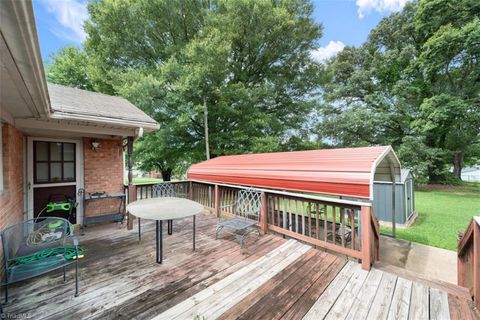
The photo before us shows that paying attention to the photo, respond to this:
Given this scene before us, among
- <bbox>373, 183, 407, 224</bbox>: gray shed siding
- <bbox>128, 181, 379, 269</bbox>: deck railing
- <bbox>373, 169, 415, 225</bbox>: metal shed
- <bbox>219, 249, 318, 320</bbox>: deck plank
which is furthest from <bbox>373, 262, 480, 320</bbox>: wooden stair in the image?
<bbox>373, 183, 407, 224</bbox>: gray shed siding

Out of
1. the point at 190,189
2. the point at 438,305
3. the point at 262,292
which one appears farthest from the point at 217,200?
the point at 438,305

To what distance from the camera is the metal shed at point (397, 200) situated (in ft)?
22.0

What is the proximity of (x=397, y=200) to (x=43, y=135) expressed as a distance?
10.0 meters

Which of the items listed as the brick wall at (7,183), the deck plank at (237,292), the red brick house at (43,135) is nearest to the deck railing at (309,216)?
the deck plank at (237,292)

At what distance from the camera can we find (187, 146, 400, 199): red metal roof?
319 cm

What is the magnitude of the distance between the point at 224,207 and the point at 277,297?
12.4 feet

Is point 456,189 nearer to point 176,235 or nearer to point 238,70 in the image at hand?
point 238,70

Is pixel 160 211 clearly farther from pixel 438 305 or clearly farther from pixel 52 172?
pixel 438 305

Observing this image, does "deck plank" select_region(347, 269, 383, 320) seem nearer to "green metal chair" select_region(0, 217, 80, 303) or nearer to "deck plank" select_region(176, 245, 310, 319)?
"deck plank" select_region(176, 245, 310, 319)

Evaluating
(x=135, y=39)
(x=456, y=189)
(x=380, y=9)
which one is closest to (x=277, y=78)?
(x=135, y=39)

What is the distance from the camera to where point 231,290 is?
2586mm

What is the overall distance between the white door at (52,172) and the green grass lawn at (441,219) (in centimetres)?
892

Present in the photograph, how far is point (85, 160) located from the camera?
5.18m

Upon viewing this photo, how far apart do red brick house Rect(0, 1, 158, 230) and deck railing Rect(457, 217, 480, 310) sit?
4194mm
